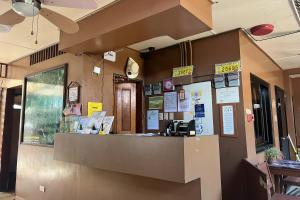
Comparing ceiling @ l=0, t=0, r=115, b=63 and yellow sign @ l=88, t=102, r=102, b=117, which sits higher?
ceiling @ l=0, t=0, r=115, b=63

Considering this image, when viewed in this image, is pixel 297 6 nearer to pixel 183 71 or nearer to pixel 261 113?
pixel 183 71

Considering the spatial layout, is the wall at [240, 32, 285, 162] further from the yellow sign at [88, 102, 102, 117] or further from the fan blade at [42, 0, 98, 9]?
the fan blade at [42, 0, 98, 9]

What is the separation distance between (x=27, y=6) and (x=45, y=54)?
7.33 feet

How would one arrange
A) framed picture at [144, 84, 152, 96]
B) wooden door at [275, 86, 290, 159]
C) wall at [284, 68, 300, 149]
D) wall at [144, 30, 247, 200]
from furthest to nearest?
wall at [284, 68, 300, 149], wooden door at [275, 86, 290, 159], framed picture at [144, 84, 152, 96], wall at [144, 30, 247, 200]

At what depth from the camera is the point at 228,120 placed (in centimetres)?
310

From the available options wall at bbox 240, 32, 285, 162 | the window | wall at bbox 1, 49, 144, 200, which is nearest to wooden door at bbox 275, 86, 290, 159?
wall at bbox 240, 32, 285, 162

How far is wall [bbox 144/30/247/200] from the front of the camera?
2.99 metres

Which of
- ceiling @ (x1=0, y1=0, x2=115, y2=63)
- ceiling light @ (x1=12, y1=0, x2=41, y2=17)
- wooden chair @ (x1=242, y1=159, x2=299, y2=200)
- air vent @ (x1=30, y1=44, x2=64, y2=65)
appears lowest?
wooden chair @ (x1=242, y1=159, x2=299, y2=200)

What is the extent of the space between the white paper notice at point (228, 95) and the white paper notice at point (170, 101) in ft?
2.34

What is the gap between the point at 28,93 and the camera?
414 cm

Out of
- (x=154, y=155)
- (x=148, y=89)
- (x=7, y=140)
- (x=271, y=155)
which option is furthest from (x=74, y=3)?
(x=7, y=140)

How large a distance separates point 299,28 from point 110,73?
2.76 m

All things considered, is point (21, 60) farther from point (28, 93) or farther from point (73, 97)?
point (73, 97)

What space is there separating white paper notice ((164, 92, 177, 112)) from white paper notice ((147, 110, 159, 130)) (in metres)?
0.22
